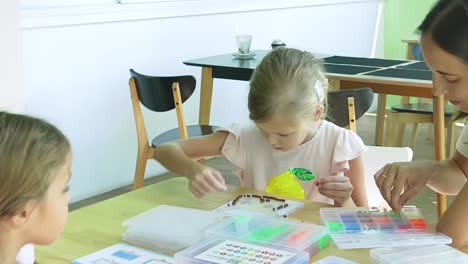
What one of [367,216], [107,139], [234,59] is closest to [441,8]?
[367,216]

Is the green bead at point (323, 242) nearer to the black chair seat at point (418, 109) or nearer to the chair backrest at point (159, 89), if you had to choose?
the chair backrest at point (159, 89)

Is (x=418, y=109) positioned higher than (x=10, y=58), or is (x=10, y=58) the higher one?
(x=10, y=58)

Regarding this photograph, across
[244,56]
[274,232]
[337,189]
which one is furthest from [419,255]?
[244,56]

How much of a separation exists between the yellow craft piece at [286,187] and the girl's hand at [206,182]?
0.87 feet

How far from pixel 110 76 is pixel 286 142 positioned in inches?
93.8

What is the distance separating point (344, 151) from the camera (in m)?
1.90

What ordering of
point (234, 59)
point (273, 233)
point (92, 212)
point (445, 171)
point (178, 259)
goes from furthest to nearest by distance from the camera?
point (234, 59) < point (445, 171) < point (92, 212) < point (273, 233) < point (178, 259)

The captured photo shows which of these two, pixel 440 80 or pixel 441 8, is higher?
pixel 441 8

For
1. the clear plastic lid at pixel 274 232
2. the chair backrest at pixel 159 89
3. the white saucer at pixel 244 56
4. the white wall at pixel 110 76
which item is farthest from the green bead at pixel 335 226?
the white saucer at pixel 244 56

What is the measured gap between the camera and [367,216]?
1491 mm

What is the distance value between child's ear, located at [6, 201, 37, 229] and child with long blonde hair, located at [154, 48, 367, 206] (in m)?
0.61

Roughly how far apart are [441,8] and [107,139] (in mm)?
2970

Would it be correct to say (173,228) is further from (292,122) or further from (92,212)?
(292,122)

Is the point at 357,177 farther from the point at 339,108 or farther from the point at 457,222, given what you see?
the point at 339,108
